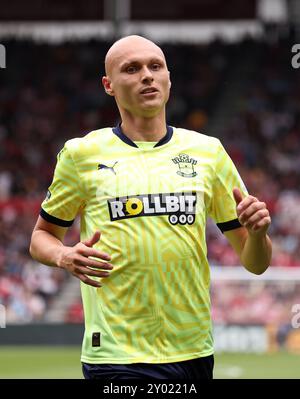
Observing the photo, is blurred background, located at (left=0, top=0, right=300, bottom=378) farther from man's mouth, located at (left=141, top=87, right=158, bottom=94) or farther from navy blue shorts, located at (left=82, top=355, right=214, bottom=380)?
man's mouth, located at (left=141, top=87, right=158, bottom=94)

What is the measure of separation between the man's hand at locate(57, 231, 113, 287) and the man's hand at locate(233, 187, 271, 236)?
24.7 inches

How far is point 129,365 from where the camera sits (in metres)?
5.14

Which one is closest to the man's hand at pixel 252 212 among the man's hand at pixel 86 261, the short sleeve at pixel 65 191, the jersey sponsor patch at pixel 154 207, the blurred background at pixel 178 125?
the jersey sponsor patch at pixel 154 207

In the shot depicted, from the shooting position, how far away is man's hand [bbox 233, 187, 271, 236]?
16.1 ft

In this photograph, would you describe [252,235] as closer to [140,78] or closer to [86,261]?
[86,261]

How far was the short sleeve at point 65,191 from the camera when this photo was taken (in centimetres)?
543

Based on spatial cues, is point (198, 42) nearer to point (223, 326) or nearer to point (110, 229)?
point (223, 326)

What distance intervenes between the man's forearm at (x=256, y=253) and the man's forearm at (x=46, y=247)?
0.89m

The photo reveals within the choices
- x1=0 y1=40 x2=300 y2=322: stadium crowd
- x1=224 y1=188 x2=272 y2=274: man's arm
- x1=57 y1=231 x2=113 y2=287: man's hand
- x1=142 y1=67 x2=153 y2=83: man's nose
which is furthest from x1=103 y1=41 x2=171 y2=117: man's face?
x1=0 y1=40 x2=300 y2=322: stadium crowd

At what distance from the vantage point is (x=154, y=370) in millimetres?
5145

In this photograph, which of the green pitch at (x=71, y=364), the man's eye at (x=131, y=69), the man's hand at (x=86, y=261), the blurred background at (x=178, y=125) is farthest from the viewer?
the blurred background at (x=178, y=125)

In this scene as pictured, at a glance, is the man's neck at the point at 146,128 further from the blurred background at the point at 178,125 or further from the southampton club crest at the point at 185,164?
the blurred background at the point at 178,125

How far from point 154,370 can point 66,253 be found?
0.68 metres

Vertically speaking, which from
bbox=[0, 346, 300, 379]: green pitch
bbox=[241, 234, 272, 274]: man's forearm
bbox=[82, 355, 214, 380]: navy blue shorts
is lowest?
bbox=[0, 346, 300, 379]: green pitch
